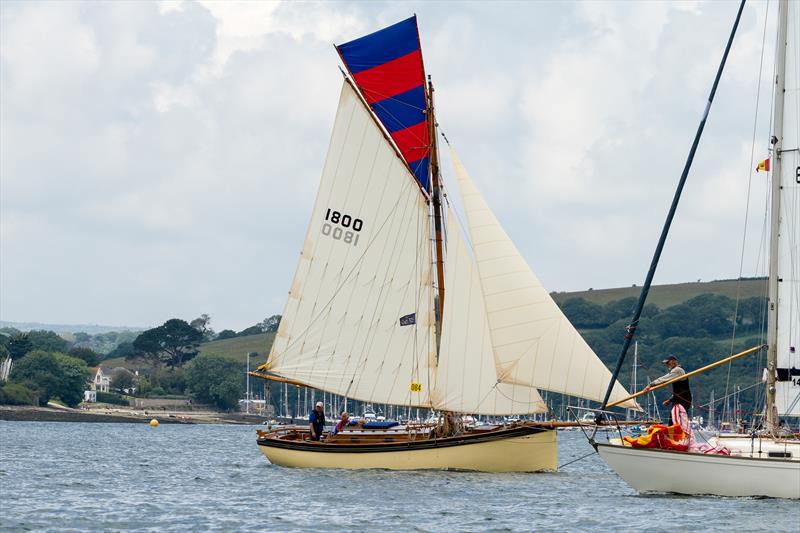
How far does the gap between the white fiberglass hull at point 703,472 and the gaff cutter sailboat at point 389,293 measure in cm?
1115

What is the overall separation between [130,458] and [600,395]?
35210mm

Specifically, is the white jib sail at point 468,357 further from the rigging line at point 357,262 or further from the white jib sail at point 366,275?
the rigging line at point 357,262

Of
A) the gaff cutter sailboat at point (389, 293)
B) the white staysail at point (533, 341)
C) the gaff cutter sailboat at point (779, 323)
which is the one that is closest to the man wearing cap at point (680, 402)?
the gaff cutter sailboat at point (779, 323)

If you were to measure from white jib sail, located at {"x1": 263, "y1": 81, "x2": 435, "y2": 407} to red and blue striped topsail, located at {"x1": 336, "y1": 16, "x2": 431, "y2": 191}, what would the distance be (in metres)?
0.72

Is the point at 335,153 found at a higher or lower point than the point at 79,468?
higher

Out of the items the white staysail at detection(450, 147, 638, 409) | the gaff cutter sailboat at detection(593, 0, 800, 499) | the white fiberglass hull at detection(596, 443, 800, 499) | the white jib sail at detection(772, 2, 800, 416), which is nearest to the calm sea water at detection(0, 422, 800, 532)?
the white fiberglass hull at detection(596, 443, 800, 499)

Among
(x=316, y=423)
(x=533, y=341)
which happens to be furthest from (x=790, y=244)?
(x=316, y=423)

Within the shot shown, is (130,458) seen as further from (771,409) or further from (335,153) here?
(771,409)

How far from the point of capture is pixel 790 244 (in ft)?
133

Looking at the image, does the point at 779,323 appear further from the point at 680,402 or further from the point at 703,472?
the point at 703,472

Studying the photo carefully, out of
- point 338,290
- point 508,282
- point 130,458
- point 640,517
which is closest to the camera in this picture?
point 640,517


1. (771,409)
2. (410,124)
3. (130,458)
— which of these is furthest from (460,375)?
(130,458)

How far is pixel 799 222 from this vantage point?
132ft

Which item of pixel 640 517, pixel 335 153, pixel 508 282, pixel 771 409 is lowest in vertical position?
pixel 640 517
